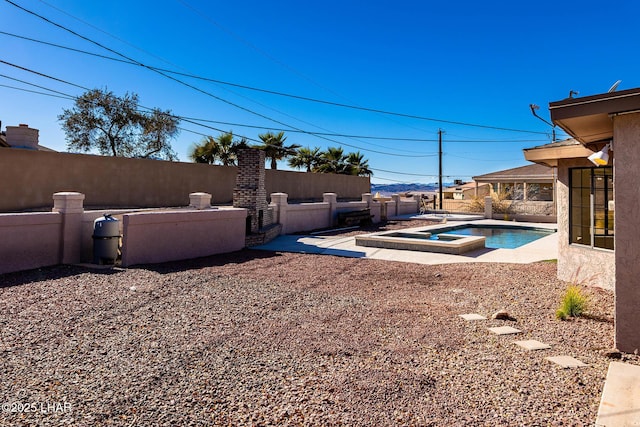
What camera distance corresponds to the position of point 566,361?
397cm

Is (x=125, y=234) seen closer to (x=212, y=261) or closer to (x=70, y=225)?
(x=70, y=225)

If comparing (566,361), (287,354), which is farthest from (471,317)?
(287,354)

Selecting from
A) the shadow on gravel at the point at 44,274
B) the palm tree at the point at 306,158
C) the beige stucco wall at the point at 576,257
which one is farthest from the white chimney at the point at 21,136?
the palm tree at the point at 306,158

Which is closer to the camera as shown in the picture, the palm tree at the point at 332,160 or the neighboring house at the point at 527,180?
the neighboring house at the point at 527,180

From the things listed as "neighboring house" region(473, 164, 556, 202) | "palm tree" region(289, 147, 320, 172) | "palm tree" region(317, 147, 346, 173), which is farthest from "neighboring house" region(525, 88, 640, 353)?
"palm tree" region(317, 147, 346, 173)

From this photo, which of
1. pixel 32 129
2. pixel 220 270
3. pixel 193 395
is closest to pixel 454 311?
pixel 193 395

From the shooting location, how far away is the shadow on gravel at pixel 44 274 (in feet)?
24.1

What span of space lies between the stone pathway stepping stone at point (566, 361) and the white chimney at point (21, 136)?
21.0 metres

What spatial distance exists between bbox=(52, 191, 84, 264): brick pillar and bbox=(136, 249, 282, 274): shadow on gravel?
1.60 m

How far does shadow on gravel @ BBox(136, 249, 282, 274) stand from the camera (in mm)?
9093

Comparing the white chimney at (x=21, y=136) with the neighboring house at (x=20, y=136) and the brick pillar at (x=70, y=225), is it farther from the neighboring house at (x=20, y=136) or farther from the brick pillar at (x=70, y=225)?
the brick pillar at (x=70, y=225)

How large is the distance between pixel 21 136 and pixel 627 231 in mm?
21569

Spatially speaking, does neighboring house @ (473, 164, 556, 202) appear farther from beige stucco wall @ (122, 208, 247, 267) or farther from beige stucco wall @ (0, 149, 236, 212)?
beige stucco wall @ (122, 208, 247, 267)

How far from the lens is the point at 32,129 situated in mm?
17016
